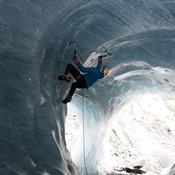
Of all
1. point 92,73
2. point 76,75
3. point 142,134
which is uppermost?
point 92,73

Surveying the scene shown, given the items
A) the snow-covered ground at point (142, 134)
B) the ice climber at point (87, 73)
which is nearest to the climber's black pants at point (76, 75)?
the ice climber at point (87, 73)

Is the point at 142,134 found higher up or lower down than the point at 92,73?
lower down

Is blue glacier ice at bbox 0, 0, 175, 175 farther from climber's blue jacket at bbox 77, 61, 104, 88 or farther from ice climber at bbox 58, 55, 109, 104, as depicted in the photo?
climber's blue jacket at bbox 77, 61, 104, 88

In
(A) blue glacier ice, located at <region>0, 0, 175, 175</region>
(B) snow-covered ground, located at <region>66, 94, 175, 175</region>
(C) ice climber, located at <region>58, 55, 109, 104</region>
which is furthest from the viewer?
(B) snow-covered ground, located at <region>66, 94, 175, 175</region>

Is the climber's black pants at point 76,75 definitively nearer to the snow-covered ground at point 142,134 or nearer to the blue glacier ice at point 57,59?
the blue glacier ice at point 57,59

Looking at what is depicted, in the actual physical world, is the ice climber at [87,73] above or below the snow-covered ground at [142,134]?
above

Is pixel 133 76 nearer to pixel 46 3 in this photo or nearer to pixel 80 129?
pixel 46 3

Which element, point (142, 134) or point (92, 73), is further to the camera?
point (142, 134)

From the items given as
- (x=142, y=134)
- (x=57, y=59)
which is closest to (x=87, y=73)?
(x=57, y=59)

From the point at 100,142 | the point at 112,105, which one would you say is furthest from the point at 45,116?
the point at 100,142

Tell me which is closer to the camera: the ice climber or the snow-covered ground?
the ice climber

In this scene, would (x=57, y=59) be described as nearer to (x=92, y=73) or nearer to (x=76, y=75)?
(x=76, y=75)

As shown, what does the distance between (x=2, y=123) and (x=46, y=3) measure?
183cm

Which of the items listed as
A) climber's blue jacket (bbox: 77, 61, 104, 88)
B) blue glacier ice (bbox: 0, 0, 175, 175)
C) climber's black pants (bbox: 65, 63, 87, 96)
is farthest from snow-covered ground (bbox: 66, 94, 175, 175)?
climber's blue jacket (bbox: 77, 61, 104, 88)
